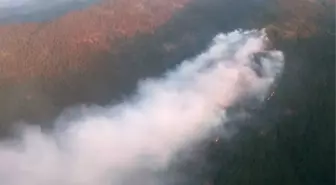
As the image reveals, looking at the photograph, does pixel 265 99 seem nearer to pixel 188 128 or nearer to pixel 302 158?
pixel 188 128

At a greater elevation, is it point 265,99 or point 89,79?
point 89,79

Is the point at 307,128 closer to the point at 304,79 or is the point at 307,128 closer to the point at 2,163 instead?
the point at 304,79

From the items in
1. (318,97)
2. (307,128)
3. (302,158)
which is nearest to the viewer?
(302,158)

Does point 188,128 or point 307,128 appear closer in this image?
point 307,128

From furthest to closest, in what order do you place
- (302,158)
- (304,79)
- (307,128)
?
(304,79), (307,128), (302,158)

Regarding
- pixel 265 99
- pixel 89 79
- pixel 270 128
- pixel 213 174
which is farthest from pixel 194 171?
pixel 89 79

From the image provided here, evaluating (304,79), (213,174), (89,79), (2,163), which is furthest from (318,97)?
(2,163)

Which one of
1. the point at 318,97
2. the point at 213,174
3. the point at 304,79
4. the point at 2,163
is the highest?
the point at 304,79

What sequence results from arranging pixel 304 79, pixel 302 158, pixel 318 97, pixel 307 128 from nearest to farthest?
pixel 302 158, pixel 307 128, pixel 318 97, pixel 304 79

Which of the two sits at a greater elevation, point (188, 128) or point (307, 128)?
point (188, 128)
